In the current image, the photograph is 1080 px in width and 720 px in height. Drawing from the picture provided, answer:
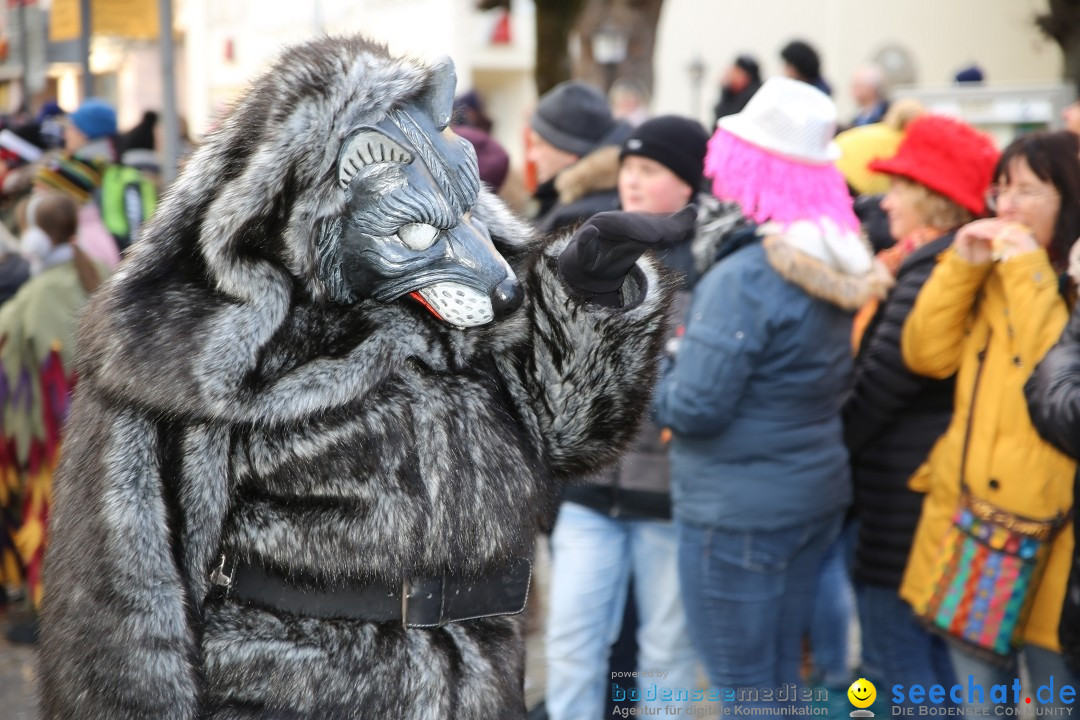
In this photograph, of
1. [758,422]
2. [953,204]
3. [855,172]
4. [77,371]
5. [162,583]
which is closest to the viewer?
[162,583]

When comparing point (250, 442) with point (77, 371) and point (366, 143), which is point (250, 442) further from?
point (366, 143)

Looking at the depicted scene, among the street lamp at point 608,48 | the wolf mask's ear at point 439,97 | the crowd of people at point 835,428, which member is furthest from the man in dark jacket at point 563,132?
the street lamp at point 608,48

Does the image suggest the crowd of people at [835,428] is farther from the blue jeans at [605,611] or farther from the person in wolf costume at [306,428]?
the person in wolf costume at [306,428]

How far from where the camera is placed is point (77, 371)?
2.22m

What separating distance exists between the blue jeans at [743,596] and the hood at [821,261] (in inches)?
25.3

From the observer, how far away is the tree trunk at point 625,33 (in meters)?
11.3

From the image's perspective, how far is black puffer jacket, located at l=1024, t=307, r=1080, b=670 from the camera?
106 inches

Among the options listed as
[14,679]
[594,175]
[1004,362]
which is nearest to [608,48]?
[594,175]

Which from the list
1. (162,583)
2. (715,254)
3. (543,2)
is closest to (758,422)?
(715,254)

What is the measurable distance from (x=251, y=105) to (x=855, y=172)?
3428mm

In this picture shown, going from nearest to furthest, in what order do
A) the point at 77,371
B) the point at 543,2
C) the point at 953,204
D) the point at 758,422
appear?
the point at 77,371
the point at 758,422
the point at 953,204
the point at 543,2

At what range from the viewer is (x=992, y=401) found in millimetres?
3184

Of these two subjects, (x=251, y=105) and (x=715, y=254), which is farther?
(x=715, y=254)

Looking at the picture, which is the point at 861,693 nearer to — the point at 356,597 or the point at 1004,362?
the point at 1004,362
